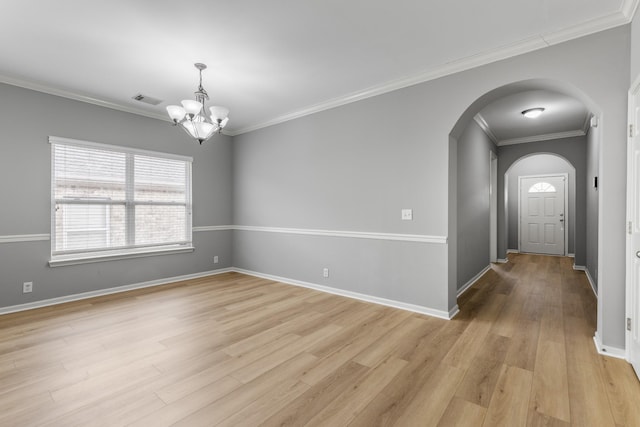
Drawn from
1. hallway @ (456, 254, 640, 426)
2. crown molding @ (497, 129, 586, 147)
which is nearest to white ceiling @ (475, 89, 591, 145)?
crown molding @ (497, 129, 586, 147)

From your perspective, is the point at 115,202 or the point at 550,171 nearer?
the point at 115,202

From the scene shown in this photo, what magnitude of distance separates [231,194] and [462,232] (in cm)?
417

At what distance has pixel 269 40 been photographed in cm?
274

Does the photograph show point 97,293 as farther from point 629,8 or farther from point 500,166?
point 500,166

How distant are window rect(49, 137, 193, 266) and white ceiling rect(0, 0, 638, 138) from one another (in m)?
0.93

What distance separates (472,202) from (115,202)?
5469mm

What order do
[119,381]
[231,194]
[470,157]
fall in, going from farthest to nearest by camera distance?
[231,194] → [470,157] → [119,381]

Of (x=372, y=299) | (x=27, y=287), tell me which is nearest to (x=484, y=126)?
(x=372, y=299)

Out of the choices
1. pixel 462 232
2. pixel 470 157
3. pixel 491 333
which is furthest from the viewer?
pixel 470 157

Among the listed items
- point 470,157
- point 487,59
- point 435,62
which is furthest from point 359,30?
point 470,157

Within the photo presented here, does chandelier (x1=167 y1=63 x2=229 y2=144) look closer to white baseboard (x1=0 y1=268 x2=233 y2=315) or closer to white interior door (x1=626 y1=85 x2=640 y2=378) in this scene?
white baseboard (x1=0 y1=268 x2=233 y2=315)

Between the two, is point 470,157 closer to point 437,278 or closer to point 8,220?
point 437,278

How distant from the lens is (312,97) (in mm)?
4141

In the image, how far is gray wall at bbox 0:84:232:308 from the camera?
11.5 feet
